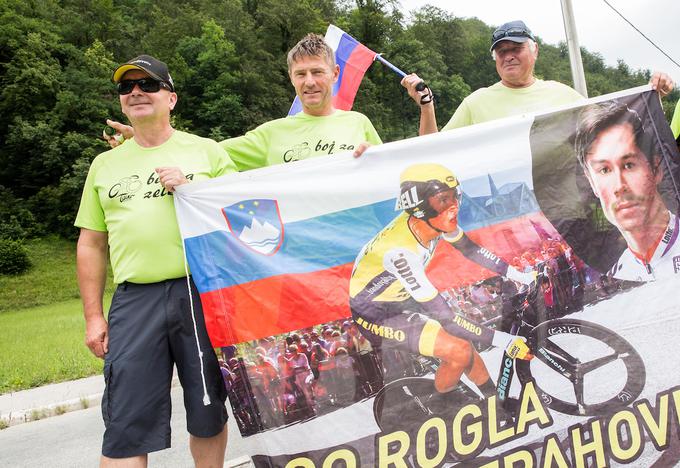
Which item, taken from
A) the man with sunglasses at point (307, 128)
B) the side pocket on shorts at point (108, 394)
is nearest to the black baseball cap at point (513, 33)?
the man with sunglasses at point (307, 128)

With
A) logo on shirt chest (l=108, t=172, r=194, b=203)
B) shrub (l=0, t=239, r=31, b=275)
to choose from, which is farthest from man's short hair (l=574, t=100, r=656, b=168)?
shrub (l=0, t=239, r=31, b=275)

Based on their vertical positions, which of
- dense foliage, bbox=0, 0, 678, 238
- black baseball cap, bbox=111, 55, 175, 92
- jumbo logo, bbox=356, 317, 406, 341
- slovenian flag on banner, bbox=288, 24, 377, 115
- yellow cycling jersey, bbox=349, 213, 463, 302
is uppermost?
dense foliage, bbox=0, 0, 678, 238

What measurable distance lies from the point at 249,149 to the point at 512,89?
Result: 5.45 ft

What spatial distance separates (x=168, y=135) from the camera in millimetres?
2904

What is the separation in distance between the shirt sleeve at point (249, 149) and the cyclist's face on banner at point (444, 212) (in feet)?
3.28

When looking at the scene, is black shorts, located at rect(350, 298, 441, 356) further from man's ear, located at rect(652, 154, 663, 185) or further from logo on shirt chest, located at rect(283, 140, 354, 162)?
man's ear, located at rect(652, 154, 663, 185)

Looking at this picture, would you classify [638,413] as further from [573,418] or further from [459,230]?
[459,230]

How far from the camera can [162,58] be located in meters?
50.8

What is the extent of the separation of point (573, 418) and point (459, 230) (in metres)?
1.02

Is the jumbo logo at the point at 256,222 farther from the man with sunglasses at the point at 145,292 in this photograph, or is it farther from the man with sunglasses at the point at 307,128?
the man with sunglasses at the point at 307,128

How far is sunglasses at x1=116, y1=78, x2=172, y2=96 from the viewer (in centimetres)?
280

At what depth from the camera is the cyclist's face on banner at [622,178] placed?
2.97 metres

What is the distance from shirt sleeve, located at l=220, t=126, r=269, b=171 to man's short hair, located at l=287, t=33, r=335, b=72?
445 mm

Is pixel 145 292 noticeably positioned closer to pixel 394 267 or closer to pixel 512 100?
pixel 394 267
